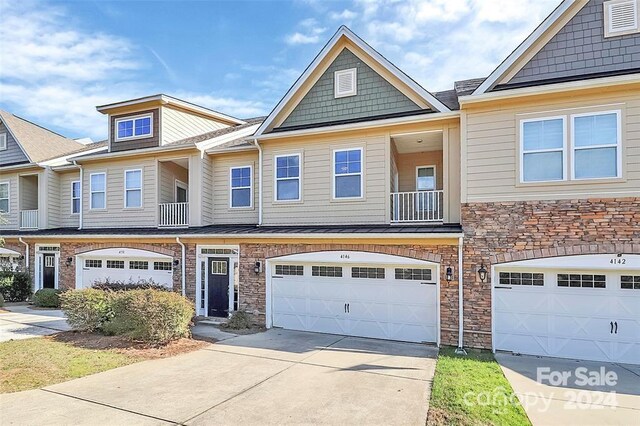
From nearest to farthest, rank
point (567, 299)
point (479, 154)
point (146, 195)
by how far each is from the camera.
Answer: point (567, 299) → point (479, 154) → point (146, 195)

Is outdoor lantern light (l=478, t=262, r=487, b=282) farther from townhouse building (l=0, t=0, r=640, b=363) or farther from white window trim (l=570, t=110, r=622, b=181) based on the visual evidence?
white window trim (l=570, t=110, r=622, b=181)

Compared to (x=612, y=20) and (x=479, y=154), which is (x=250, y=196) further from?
(x=612, y=20)

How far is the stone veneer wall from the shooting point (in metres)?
8.71

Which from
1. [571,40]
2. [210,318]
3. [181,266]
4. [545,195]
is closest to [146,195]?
[181,266]

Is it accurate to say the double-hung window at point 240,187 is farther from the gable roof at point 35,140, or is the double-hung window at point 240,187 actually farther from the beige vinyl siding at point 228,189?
the gable roof at point 35,140

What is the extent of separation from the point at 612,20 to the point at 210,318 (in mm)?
14369

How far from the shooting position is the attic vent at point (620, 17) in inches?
360

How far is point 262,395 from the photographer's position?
655 centimetres

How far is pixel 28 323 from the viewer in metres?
12.2

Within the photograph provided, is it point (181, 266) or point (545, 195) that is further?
point (181, 266)

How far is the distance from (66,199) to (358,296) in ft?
50.1

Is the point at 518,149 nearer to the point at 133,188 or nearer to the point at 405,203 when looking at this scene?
the point at 405,203

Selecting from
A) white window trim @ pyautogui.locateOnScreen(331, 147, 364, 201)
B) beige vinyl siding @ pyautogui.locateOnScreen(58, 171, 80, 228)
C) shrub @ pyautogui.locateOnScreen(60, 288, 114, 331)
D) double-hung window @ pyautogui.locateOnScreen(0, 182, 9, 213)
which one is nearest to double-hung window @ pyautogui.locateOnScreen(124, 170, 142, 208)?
beige vinyl siding @ pyautogui.locateOnScreen(58, 171, 80, 228)

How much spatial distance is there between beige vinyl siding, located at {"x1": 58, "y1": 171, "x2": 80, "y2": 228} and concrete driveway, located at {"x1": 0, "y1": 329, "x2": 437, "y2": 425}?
12.6 metres
